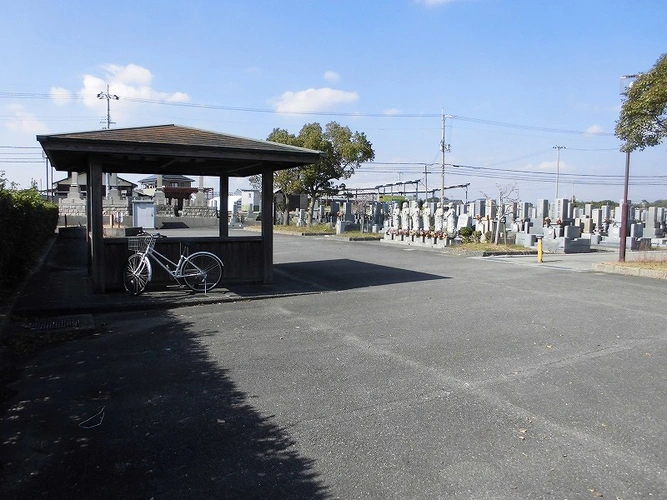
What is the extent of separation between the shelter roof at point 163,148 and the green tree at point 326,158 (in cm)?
2210

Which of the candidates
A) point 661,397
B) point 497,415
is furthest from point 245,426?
point 661,397

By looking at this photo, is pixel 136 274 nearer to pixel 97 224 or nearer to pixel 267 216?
pixel 97 224

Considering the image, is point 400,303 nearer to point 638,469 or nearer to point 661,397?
point 661,397

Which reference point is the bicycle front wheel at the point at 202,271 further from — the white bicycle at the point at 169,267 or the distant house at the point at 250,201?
the distant house at the point at 250,201

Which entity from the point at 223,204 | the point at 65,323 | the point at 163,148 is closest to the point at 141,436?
the point at 65,323

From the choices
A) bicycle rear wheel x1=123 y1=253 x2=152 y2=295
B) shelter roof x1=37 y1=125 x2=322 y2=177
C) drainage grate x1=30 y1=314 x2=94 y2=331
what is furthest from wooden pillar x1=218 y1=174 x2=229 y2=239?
drainage grate x1=30 y1=314 x2=94 y2=331

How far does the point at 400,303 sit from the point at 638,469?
240 inches

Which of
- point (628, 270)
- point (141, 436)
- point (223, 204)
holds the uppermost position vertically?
point (223, 204)

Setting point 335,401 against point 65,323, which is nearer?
point 335,401

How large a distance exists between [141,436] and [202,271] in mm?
6257

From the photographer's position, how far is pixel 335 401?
4.57m

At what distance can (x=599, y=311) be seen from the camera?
8.83m

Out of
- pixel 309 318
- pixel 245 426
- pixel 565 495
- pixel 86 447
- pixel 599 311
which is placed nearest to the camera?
pixel 565 495

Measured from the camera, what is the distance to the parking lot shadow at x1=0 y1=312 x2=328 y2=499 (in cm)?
320
